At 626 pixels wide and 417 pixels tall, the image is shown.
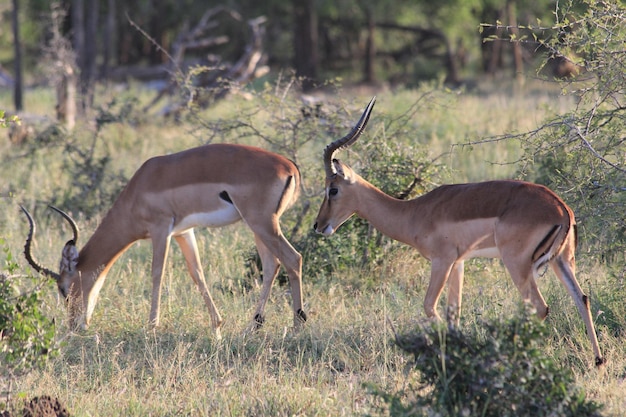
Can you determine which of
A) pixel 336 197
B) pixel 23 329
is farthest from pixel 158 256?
pixel 23 329

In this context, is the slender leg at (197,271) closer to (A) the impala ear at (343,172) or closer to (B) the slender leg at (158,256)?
(B) the slender leg at (158,256)

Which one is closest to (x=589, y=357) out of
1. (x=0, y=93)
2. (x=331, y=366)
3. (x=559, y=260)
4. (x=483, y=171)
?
(x=559, y=260)

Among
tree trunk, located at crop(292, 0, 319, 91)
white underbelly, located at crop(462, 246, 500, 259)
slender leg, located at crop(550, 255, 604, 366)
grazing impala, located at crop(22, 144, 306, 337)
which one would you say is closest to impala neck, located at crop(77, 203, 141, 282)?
grazing impala, located at crop(22, 144, 306, 337)

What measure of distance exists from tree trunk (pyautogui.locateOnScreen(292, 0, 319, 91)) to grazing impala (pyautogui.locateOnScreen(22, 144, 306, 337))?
15738 millimetres

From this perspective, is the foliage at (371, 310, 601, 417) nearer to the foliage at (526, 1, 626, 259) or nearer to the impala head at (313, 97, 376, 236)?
the foliage at (526, 1, 626, 259)

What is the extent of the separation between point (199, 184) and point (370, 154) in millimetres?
1891

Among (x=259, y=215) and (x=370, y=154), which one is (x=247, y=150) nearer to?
(x=259, y=215)

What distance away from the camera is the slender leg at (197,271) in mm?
6180

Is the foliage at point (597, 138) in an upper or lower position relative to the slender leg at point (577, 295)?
upper

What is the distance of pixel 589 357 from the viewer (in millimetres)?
5215

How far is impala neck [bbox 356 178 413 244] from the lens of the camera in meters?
5.84

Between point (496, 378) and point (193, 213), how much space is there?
2.97 meters

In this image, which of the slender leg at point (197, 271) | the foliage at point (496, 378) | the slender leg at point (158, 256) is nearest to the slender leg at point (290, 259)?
the slender leg at point (197, 271)

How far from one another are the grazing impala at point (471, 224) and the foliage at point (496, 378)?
0.57 m
